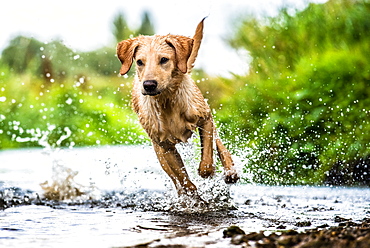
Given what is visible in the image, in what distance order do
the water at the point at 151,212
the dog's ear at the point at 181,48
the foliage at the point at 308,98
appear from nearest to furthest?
the water at the point at 151,212 → the dog's ear at the point at 181,48 → the foliage at the point at 308,98

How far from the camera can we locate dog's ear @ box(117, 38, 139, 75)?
19.7 ft

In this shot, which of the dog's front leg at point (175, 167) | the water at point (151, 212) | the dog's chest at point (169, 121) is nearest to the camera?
the water at point (151, 212)

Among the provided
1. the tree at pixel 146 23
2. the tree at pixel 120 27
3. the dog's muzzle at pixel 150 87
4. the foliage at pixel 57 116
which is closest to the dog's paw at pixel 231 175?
the dog's muzzle at pixel 150 87

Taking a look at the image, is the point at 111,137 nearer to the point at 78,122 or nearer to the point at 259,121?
the point at 78,122

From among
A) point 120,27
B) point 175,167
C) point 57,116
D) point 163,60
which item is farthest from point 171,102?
point 120,27

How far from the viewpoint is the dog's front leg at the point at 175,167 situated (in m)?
6.43

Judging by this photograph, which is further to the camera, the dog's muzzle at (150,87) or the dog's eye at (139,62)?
the dog's eye at (139,62)

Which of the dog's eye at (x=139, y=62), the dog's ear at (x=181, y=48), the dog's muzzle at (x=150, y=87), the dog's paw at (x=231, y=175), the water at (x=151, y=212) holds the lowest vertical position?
the water at (x=151, y=212)

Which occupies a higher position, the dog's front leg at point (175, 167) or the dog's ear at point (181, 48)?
the dog's ear at point (181, 48)

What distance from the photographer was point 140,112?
20.9ft

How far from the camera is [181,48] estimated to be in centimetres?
588

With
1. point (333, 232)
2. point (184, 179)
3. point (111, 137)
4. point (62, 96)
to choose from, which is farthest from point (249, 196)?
point (62, 96)

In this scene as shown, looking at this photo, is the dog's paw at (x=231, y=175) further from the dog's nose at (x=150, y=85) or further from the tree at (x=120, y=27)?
the tree at (x=120, y=27)

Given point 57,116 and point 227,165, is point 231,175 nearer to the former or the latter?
point 227,165
